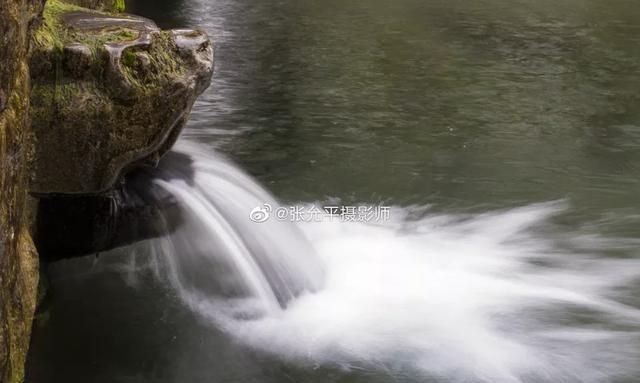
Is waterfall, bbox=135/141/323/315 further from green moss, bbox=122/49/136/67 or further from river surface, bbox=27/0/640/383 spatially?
green moss, bbox=122/49/136/67

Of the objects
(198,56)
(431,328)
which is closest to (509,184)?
(431,328)

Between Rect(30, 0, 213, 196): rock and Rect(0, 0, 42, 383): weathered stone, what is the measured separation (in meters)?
0.47

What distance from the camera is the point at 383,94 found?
914 cm

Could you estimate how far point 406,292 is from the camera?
4.73m

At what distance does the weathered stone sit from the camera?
8.38ft

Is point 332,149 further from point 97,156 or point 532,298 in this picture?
point 97,156

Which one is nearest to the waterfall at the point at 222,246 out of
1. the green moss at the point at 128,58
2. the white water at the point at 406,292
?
the white water at the point at 406,292

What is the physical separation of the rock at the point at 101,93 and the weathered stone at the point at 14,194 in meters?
0.47

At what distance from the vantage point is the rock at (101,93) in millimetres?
3549

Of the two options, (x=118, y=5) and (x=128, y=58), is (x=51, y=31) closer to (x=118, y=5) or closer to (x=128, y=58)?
(x=128, y=58)

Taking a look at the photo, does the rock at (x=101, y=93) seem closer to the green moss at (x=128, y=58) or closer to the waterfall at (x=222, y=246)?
the green moss at (x=128, y=58)

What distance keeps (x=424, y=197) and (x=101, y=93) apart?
127 inches

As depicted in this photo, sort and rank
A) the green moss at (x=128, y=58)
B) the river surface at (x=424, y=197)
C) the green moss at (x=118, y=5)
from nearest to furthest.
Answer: the green moss at (x=128, y=58) → the river surface at (x=424, y=197) → the green moss at (x=118, y=5)

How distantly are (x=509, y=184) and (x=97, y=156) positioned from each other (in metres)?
3.81
